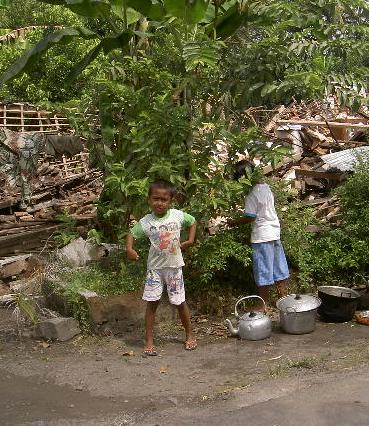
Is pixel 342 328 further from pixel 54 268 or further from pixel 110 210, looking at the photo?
pixel 54 268

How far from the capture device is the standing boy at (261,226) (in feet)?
21.4

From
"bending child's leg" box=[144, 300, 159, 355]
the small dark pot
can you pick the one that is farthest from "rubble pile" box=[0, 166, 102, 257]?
the small dark pot

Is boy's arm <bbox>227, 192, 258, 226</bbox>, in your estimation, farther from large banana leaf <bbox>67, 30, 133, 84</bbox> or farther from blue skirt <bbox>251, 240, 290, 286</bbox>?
large banana leaf <bbox>67, 30, 133, 84</bbox>

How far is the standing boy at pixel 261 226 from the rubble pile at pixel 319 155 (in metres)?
1.88

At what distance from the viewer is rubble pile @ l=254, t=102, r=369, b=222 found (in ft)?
31.2

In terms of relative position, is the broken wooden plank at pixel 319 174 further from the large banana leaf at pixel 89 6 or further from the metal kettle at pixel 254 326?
the large banana leaf at pixel 89 6

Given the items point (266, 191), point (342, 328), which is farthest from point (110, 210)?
point (342, 328)

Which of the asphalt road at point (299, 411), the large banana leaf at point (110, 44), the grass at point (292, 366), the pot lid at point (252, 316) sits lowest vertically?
the grass at point (292, 366)

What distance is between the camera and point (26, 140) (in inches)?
397

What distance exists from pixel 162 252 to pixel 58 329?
53.0 inches

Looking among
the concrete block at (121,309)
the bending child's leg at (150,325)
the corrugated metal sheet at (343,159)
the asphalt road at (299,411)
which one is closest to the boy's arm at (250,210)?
the concrete block at (121,309)

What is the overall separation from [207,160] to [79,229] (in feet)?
10.8

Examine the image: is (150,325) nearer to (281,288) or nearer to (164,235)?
(164,235)

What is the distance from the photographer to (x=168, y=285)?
579 centimetres
